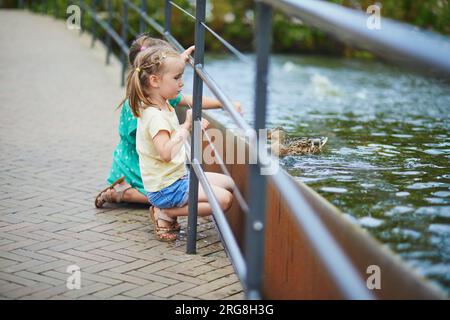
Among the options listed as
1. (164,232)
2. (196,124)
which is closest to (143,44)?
(196,124)

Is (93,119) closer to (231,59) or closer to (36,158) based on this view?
(36,158)

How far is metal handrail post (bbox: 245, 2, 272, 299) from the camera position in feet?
7.23

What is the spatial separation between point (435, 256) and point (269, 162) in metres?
0.84

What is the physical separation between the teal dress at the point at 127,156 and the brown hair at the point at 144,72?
0.39 meters

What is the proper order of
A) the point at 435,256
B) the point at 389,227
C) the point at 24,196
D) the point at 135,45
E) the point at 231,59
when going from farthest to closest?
the point at 231,59 < the point at 24,196 < the point at 135,45 < the point at 389,227 < the point at 435,256

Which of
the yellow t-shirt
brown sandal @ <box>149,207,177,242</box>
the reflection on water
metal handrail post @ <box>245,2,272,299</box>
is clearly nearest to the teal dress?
the yellow t-shirt

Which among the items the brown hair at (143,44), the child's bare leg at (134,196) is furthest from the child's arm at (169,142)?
the child's bare leg at (134,196)

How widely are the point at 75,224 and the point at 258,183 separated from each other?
2098 mm

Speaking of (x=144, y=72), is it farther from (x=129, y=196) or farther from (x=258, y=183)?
(x=258, y=183)

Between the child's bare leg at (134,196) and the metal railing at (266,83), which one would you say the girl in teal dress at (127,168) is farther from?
the metal railing at (266,83)

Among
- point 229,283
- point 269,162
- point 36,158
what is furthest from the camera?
point 36,158

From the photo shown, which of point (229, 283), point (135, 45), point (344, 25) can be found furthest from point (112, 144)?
point (344, 25)

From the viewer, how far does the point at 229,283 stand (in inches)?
133

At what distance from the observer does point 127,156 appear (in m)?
4.42
